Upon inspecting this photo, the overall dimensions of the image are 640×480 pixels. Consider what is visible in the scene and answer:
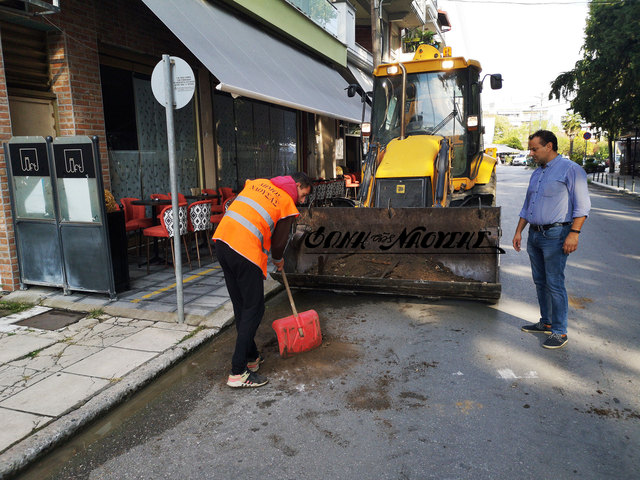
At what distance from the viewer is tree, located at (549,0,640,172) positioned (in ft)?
63.2

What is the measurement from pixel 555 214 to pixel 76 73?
6668 millimetres

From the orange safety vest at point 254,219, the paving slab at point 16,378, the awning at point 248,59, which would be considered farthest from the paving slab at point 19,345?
the awning at point 248,59

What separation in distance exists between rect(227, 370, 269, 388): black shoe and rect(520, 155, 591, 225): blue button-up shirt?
295 cm

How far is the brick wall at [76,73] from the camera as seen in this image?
5945mm

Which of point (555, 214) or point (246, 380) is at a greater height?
point (555, 214)

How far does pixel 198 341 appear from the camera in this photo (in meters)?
4.55

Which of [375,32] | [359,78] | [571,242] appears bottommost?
[571,242]

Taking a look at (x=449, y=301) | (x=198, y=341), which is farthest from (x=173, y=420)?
(x=449, y=301)

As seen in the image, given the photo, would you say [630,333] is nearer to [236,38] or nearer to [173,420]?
[173,420]

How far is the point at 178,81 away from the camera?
4699 mm

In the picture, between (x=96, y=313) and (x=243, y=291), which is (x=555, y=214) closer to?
(x=243, y=291)

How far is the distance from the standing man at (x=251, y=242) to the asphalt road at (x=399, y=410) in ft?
1.27

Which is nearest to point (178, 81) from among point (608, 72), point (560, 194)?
point (560, 194)

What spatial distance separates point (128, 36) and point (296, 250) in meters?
5.08
